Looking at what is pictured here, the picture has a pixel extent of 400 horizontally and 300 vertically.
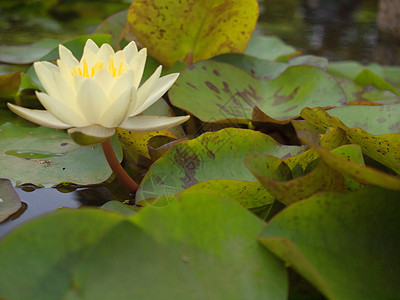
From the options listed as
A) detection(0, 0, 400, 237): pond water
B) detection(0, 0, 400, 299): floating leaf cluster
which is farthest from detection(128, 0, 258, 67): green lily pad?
detection(0, 0, 400, 237): pond water

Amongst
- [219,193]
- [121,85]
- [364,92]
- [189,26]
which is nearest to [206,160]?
[219,193]

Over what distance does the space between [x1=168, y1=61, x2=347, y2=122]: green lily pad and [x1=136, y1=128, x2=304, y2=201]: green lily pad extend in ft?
0.46

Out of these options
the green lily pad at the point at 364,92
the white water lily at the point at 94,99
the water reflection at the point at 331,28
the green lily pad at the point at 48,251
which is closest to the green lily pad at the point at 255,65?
the green lily pad at the point at 364,92

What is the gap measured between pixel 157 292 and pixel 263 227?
0.41ft

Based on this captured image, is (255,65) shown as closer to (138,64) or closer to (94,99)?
(138,64)

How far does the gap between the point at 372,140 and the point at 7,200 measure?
19.9 inches

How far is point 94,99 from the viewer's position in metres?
0.49

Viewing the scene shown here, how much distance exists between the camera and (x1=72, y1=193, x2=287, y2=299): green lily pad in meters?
0.36

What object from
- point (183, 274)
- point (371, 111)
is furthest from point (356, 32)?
point (183, 274)

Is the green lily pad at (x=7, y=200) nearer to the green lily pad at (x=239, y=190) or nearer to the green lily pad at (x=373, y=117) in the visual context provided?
the green lily pad at (x=239, y=190)

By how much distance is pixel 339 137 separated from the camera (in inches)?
24.4

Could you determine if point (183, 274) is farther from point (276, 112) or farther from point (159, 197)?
point (276, 112)

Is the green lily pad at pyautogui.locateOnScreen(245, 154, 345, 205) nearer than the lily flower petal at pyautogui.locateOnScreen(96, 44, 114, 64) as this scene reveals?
Yes

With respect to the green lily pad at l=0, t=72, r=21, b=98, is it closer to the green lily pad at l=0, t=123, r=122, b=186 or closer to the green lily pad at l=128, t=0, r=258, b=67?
the green lily pad at l=0, t=123, r=122, b=186
